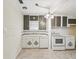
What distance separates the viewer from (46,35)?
26.5 feet

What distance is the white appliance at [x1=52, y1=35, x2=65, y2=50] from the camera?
734 centimetres

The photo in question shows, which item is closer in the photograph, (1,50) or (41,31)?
(1,50)

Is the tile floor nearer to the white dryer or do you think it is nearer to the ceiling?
the white dryer

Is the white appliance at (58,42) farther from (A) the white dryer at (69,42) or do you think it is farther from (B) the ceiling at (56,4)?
(B) the ceiling at (56,4)

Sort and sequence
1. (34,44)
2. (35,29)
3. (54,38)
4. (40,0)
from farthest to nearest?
(35,29) → (34,44) → (54,38) → (40,0)

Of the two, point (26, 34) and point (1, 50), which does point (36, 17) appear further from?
point (1, 50)

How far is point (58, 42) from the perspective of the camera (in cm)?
738

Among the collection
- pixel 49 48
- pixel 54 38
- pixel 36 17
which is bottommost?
pixel 49 48

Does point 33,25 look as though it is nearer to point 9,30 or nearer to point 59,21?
point 59,21

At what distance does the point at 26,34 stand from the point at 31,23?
87cm

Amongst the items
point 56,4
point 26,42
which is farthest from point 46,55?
point 56,4

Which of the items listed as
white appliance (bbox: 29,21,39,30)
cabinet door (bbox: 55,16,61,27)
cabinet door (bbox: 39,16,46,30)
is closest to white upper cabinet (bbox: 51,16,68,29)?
cabinet door (bbox: 55,16,61,27)

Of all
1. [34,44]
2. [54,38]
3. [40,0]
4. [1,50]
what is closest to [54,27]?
[54,38]

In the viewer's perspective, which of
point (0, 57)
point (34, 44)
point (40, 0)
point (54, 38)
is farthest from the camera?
point (34, 44)
